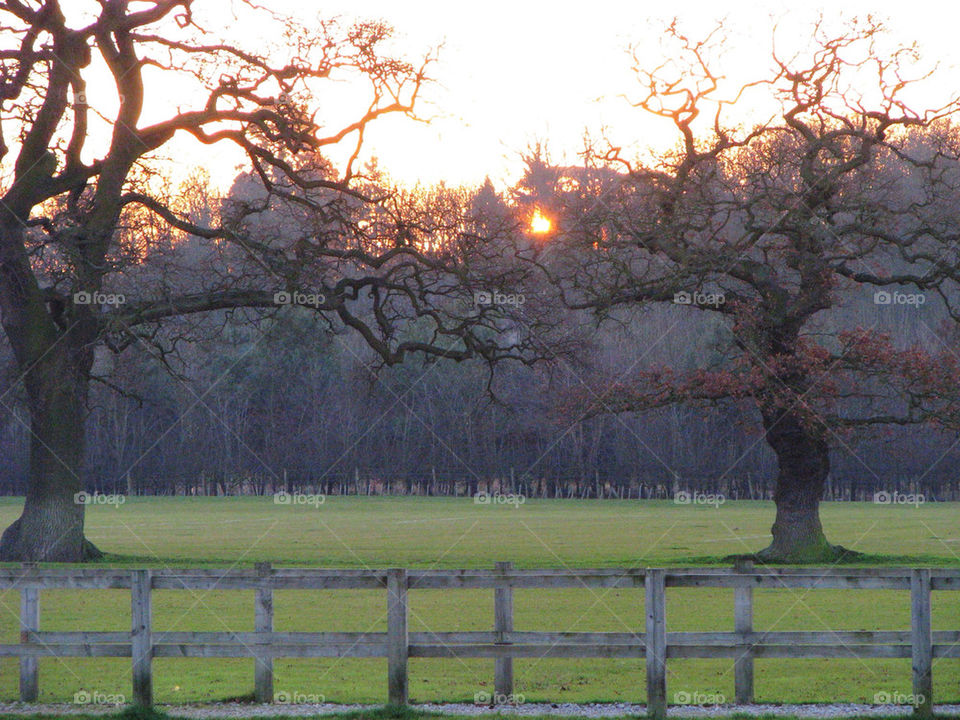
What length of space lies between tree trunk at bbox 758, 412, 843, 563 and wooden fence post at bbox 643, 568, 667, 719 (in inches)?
810

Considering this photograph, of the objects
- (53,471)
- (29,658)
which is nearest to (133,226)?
(53,471)

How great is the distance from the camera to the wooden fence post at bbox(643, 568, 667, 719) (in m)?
10.8

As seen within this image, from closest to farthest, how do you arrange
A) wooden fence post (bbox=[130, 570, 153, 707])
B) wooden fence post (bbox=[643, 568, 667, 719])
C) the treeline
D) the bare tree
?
wooden fence post (bbox=[643, 568, 667, 719]) < wooden fence post (bbox=[130, 570, 153, 707]) < the bare tree < the treeline

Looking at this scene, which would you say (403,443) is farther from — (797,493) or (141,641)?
(141,641)

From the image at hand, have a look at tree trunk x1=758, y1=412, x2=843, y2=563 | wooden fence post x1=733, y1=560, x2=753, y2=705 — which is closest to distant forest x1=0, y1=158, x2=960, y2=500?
tree trunk x1=758, y1=412, x2=843, y2=563

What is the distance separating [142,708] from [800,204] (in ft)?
76.1

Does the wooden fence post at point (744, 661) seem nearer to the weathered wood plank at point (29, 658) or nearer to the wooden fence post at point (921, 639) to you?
the wooden fence post at point (921, 639)

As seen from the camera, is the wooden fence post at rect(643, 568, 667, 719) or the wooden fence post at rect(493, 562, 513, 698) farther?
the wooden fence post at rect(493, 562, 513, 698)

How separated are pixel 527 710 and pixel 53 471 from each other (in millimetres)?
21841

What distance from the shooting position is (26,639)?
11.7 metres

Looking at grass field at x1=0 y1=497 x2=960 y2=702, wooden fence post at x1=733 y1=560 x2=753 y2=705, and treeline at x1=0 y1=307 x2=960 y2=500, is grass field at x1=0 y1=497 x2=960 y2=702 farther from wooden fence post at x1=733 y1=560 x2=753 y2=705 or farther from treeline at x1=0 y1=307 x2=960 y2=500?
treeline at x1=0 y1=307 x2=960 y2=500

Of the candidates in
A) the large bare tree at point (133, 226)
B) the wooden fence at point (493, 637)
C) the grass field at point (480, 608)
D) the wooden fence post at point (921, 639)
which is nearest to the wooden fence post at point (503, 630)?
the wooden fence at point (493, 637)

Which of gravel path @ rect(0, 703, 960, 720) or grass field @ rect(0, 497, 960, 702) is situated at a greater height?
gravel path @ rect(0, 703, 960, 720)

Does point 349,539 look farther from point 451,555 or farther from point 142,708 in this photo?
point 142,708
